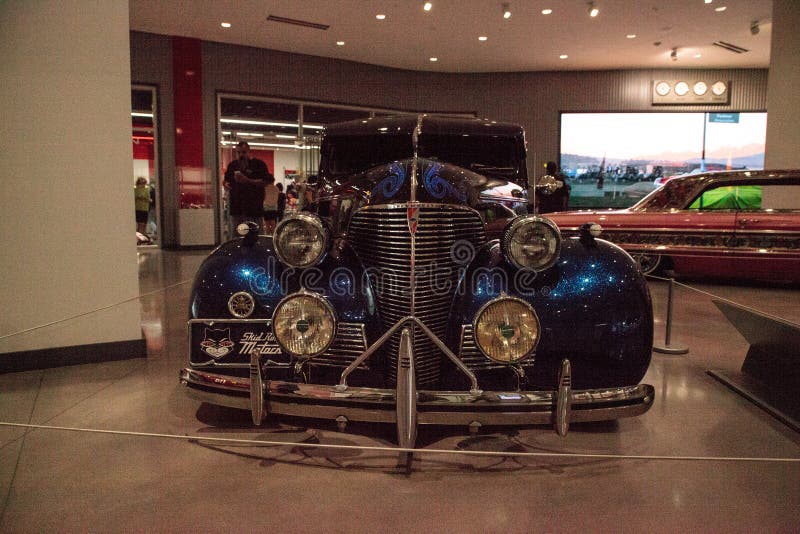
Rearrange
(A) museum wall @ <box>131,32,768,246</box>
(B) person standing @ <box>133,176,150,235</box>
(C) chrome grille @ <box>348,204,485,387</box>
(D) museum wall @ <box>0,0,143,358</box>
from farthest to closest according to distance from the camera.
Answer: (A) museum wall @ <box>131,32,768,246</box>
(B) person standing @ <box>133,176,150,235</box>
(D) museum wall @ <box>0,0,143,358</box>
(C) chrome grille @ <box>348,204,485,387</box>

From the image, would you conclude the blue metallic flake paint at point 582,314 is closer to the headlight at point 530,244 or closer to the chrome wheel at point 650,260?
the headlight at point 530,244

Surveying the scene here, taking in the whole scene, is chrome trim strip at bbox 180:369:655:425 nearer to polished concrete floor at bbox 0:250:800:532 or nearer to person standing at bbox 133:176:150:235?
polished concrete floor at bbox 0:250:800:532

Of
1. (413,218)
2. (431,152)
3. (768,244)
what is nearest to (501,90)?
(768,244)

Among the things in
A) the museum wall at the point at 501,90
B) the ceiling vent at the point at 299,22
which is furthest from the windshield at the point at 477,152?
the museum wall at the point at 501,90

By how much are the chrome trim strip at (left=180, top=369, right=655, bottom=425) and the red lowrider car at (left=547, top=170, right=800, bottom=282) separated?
15.7 feet

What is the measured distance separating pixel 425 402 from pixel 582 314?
2.55 ft

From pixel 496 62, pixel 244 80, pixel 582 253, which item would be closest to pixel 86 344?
pixel 582 253

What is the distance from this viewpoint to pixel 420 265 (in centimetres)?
239

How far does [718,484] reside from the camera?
82.9 inches

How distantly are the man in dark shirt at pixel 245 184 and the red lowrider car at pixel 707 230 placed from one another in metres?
3.64

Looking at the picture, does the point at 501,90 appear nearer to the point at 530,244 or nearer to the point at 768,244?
the point at 768,244

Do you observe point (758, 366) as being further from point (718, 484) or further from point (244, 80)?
point (244, 80)

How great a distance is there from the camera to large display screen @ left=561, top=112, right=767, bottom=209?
13.5m

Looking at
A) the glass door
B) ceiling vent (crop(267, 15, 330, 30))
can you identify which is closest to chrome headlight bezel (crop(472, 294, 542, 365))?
ceiling vent (crop(267, 15, 330, 30))
